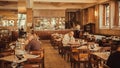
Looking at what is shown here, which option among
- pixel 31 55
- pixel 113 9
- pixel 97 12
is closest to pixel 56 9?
pixel 97 12

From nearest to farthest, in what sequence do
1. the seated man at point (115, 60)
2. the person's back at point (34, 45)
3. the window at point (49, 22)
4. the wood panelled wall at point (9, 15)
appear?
the seated man at point (115, 60) < the person's back at point (34, 45) < the window at point (49, 22) < the wood panelled wall at point (9, 15)

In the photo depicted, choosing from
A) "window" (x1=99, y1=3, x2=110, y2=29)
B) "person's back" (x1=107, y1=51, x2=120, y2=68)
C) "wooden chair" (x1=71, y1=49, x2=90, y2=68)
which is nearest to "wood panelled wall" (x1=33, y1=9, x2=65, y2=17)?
"window" (x1=99, y1=3, x2=110, y2=29)

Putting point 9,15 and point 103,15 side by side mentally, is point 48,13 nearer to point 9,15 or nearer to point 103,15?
point 9,15

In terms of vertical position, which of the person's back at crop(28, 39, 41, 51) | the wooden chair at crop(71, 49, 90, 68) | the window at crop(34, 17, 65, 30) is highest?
the window at crop(34, 17, 65, 30)

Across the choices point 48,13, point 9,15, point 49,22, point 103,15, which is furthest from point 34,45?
point 9,15

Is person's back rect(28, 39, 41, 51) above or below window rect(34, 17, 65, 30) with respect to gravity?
below

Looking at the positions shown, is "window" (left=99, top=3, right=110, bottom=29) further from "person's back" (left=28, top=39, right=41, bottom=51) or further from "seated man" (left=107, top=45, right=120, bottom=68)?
"seated man" (left=107, top=45, right=120, bottom=68)

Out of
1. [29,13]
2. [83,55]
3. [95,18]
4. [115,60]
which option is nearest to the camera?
[115,60]

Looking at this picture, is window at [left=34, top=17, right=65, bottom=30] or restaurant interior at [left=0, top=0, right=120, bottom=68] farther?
window at [left=34, top=17, right=65, bottom=30]

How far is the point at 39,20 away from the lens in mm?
23609

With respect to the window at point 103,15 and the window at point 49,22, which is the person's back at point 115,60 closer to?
the window at point 103,15

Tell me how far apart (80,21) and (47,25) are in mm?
3430

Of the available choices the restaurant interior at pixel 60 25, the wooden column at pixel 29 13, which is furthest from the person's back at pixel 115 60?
the wooden column at pixel 29 13

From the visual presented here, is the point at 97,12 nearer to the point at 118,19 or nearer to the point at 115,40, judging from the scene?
the point at 118,19
